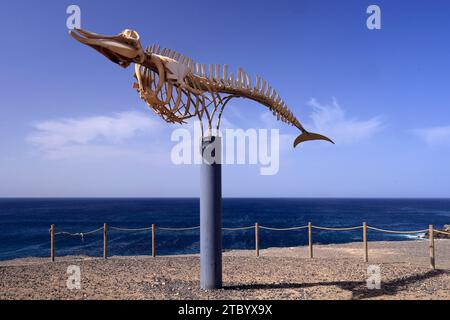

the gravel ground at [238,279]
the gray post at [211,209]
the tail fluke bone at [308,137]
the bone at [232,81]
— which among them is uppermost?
the bone at [232,81]

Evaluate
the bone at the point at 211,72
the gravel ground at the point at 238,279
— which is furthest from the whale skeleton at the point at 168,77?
the gravel ground at the point at 238,279

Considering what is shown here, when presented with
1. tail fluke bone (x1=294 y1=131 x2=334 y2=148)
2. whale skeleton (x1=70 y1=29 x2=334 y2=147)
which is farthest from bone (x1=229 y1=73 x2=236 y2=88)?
tail fluke bone (x1=294 y1=131 x2=334 y2=148)

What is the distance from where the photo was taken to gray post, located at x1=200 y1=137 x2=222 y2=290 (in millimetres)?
7066

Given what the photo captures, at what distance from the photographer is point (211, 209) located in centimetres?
707

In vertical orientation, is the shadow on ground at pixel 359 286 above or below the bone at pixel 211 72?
below

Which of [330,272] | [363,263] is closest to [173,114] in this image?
[330,272]

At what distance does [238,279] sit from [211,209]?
2508mm

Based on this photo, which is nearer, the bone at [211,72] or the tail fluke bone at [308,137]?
the bone at [211,72]

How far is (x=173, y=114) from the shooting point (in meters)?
7.04

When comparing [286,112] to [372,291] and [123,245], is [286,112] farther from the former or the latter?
[123,245]

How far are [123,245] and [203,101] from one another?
A: 26092 mm

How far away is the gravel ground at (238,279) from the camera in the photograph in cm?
710

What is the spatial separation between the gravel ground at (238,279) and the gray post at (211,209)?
51cm

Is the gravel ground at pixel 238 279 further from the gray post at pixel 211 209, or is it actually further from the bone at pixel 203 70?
the bone at pixel 203 70
